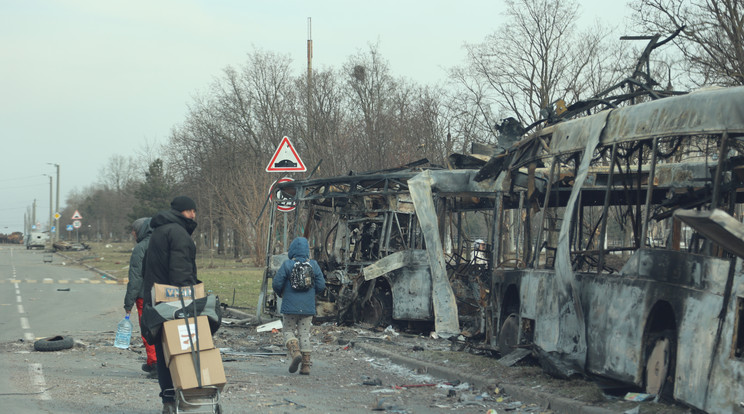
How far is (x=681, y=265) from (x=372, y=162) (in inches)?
1003

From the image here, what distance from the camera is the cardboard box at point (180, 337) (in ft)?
20.6

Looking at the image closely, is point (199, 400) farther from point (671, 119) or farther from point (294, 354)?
point (671, 119)

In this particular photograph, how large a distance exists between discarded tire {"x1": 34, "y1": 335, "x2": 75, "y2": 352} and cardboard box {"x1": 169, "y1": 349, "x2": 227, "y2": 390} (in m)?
6.15

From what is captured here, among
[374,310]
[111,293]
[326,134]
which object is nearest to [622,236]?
[374,310]

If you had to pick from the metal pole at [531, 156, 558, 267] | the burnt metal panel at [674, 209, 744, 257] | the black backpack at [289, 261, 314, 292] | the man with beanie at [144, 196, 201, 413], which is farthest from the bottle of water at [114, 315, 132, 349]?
the burnt metal panel at [674, 209, 744, 257]

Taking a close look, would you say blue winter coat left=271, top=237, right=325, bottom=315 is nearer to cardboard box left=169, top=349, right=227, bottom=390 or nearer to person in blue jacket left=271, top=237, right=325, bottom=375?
person in blue jacket left=271, top=237, right=325, bottom=375

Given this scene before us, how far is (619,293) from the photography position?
7777mm

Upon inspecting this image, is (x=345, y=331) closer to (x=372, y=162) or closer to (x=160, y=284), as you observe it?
(x=160, y=284)

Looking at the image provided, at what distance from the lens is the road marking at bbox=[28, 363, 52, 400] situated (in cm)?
811

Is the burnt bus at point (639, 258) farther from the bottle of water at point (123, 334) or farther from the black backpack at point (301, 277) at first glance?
the bottle of water at point (123, 334)

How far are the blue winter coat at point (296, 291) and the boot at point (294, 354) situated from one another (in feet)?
1.39

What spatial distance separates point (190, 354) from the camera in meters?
6.32

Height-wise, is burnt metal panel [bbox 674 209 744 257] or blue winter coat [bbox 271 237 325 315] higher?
burnt metal panel [bbox 674 209 744 257]

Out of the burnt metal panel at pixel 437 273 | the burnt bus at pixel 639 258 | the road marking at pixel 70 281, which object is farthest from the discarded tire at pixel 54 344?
the road marking at pixel 70 281
